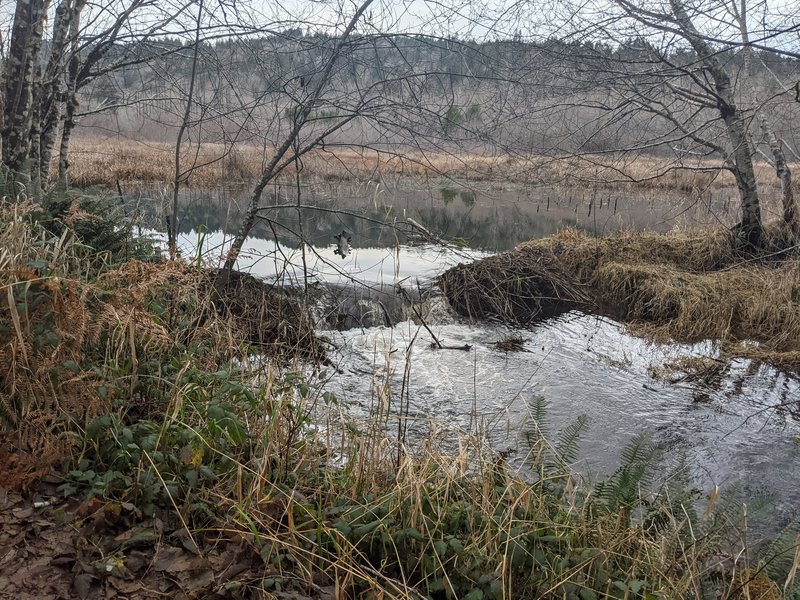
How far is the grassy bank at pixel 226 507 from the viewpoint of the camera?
2.63m

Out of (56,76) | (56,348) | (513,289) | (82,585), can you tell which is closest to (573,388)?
(513,289)

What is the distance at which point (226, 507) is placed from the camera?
304 cm

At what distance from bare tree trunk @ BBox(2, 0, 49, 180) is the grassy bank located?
297cm

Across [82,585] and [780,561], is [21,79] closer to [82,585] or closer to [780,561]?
[82,585]

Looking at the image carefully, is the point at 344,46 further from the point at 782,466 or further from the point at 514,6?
the point at 782,466

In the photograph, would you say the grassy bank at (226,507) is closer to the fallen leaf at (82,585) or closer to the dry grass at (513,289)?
the fallen leaf at (82,585)

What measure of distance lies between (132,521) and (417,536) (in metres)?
1.27

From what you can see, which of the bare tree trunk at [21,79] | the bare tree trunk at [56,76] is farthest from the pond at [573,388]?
the bare tree trunk at [56,76]

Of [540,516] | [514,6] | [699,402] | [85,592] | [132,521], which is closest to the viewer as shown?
[85,592]

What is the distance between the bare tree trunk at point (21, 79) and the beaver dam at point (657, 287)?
235 inches

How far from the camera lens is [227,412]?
3.28m

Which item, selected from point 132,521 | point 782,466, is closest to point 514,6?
point 782,466

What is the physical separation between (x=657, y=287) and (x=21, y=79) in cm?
854

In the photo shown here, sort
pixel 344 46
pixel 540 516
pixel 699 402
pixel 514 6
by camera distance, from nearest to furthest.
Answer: pixel 540 516, pixel 344 46, pixel 699 402, pixel 514 6
